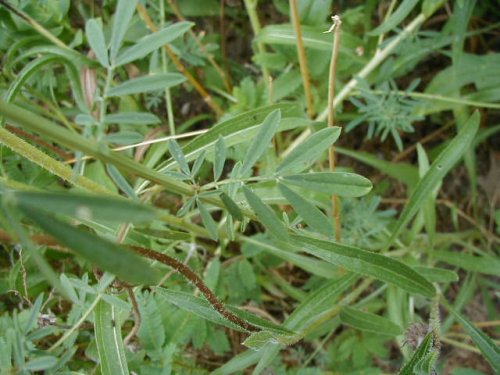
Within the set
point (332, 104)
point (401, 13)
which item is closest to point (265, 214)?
point (332, 104)

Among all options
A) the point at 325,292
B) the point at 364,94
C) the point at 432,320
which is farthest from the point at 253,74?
the point at 432,320

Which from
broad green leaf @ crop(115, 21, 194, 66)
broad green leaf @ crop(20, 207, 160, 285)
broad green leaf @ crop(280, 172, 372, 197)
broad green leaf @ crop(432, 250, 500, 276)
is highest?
broad green leaf @ crop(115, 21, 194, 66)

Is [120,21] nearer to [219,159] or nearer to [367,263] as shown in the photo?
[219,159]

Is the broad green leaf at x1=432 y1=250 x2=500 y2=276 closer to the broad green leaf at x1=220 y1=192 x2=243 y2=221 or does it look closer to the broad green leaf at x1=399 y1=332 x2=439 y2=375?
the broad green leaf at x1=399 y1=332 x2=439 y2=375

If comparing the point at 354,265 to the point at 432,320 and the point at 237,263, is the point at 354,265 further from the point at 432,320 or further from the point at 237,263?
the point at 237,263

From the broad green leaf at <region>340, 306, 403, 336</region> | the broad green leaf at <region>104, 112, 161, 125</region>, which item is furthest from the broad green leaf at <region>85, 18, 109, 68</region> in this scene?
the broad green leaf at <region>340, 306, 403, 336</region>

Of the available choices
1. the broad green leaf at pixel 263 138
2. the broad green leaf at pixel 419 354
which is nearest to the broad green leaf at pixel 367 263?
the broad green leaf at pixel 419 354
